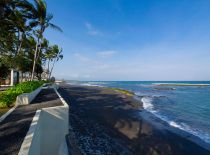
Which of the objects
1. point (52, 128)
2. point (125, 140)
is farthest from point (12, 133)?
point (125, 140)

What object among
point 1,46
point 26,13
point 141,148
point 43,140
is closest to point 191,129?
point 141,148

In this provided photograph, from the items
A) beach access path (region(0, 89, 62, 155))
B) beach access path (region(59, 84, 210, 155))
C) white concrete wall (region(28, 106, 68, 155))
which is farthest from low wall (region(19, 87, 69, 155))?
beach access path (region(59, 84, 210, 155))

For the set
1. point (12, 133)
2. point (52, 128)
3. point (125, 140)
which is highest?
point (12, 133)

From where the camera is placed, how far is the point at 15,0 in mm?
12344

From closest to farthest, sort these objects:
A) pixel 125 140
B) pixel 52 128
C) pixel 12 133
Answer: pixel 12 133
pixel 52 128
pixel 125 140

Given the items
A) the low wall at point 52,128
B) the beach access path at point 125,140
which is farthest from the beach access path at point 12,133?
the beach access path at point 125,140

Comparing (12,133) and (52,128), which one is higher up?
(12,133)

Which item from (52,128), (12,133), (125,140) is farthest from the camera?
(125,140)

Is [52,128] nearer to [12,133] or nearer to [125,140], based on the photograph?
[12,133]

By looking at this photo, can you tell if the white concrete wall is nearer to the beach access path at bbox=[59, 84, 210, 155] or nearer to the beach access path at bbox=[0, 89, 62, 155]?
the beach access path at bbox=[0, 89, 62, 155]

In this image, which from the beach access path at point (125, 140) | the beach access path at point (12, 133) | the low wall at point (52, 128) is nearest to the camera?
the beach access path at point (12, 133)

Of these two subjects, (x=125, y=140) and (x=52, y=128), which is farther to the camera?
(x=125, y=140)

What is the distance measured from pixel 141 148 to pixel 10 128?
605cm

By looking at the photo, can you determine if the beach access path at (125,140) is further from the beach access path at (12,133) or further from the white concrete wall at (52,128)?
the beach access path at (12,133)
